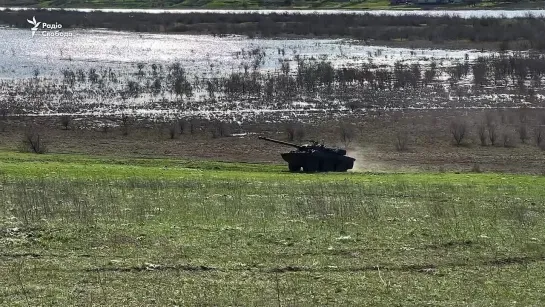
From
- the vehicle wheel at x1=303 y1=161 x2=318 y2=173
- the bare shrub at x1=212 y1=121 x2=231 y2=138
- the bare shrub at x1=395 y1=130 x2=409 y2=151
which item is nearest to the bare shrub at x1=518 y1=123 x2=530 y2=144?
the bare shrub at x1=395 y1=130 x2=409 y2=151

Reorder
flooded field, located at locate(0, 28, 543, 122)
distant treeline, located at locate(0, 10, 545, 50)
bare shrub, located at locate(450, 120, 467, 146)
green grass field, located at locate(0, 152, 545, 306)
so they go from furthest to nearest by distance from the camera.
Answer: distant treeline, located at locate(0, 10, 545, 50) → flooded field, located at locate(0, 28, 543, 122) → bare shrub, located at locate(450, 120, 467, 146) → green grass field, located at locate(0, 152, 545, 306)

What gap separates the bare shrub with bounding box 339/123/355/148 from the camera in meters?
45.5

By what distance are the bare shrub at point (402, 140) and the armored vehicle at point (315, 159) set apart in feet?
30.1

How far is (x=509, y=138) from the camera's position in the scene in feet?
151

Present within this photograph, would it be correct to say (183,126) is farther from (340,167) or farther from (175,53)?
(175,53)

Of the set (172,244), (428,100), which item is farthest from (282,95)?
(172,244)

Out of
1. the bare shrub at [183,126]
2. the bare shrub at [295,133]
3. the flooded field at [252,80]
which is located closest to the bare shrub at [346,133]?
the bare shrub at [295,133]

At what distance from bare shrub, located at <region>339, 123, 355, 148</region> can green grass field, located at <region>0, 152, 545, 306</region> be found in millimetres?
18878

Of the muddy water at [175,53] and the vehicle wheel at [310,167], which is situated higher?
the muddy water at [175,53]

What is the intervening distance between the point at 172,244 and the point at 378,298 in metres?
4.65

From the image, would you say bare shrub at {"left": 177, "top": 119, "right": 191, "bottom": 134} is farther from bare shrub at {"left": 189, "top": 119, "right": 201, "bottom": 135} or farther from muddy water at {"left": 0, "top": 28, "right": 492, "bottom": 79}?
muddy water at {"left": 0, "top": 28, "right": 492, "bottom": 79}

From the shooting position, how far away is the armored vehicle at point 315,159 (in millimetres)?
34438

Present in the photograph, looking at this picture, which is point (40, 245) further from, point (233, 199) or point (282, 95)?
point (282, 95)

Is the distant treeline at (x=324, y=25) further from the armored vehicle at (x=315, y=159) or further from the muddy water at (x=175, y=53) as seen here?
the armored vehicle at (x=315, y=159)
